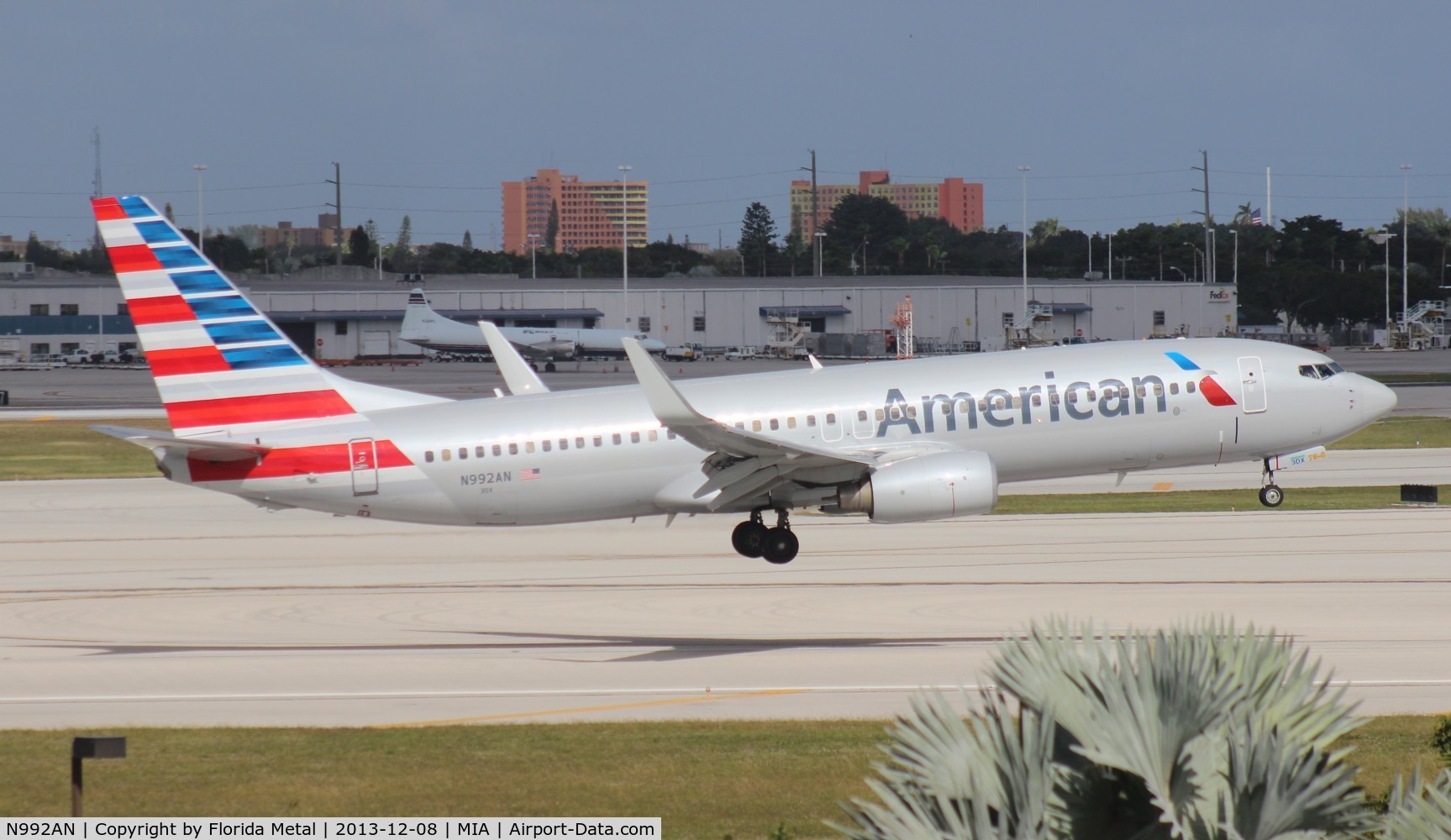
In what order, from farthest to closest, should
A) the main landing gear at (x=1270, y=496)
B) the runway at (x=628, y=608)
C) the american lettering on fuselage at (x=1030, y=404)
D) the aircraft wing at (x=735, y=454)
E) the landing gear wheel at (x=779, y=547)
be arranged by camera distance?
the main landing gear at (x=1270, y=496) → the landing gear wheel at (x=779, y=547) → the american lettering on fuselage at (x=1030, y=404) → the aircraft wing at (x=735, y=454) → the runway at (x=628, y=608)

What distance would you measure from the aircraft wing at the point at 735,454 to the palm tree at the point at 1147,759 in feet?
56.3

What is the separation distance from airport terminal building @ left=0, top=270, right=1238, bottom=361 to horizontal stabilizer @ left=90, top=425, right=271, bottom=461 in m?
118

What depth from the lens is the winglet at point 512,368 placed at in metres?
32.3

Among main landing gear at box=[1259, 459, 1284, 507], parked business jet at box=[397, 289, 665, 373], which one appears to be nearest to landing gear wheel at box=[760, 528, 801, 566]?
main landing gear at box=[1259, 459, 1284, 507]

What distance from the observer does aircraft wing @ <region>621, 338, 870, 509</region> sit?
79.3 feet

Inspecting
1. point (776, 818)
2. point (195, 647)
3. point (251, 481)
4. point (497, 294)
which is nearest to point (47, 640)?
point (195, 647)

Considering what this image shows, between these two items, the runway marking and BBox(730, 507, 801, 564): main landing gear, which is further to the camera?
BBox(730, 507, 801, 564): main landing gear

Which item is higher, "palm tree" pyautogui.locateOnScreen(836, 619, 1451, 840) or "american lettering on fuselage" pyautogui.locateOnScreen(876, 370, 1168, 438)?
"american lettering on fuselage" pyautogui.locateOnScreen(876, 370, 1168, 438)

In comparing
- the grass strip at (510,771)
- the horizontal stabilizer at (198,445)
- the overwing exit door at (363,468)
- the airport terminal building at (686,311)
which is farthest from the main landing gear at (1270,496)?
the airport terminal building at (686,311)

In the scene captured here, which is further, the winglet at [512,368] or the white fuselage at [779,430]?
the winglet at [512,368]

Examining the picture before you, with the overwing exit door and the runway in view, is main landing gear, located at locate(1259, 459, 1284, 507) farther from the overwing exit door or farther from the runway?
the overwing exit door

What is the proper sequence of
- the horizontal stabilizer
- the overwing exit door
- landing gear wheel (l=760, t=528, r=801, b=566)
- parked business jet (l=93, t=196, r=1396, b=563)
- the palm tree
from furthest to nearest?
landing gear wheel (l=760, t=528, r=801, b=566) < the overwing exit door < parked business jet (l=93, t=196, r=1396, b=563) < the horizontal stabilizer < the palm tree

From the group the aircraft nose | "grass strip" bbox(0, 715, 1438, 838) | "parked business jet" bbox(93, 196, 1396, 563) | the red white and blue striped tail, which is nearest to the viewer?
"grass strip" bbox(0, 715, 1438, 838)

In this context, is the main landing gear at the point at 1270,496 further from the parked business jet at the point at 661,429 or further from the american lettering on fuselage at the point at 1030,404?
the american lettering on fuselage at the point at 1030,404
